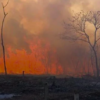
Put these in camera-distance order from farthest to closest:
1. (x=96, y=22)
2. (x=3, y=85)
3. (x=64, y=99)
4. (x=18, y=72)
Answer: (x=18, y=72), (x=96, y=22), (x=3, y=85), (x=64, y=99)

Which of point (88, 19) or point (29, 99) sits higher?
point (88, 19)

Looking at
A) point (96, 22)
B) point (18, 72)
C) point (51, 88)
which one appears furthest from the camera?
point (18, 72)

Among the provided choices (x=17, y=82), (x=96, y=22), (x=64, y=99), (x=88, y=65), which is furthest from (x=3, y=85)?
(x=88, y=65)

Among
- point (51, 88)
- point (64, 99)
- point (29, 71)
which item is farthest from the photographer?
point (29, 71)

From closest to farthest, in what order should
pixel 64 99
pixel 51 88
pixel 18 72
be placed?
pixel 64 99 → pixel 51 88 → pixel 18 72

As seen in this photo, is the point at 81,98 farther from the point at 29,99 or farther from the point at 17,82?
the point at 17,82

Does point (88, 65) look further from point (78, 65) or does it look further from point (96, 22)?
point (96, 22)

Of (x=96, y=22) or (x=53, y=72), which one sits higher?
(x=96, y=22)

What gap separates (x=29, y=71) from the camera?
70.5m

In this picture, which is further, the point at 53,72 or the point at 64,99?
the point at 53,72

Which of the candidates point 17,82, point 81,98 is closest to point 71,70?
point 17,82

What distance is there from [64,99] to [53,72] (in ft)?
185

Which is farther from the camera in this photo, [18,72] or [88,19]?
[18,72]

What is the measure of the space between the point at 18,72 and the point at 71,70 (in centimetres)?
1385
